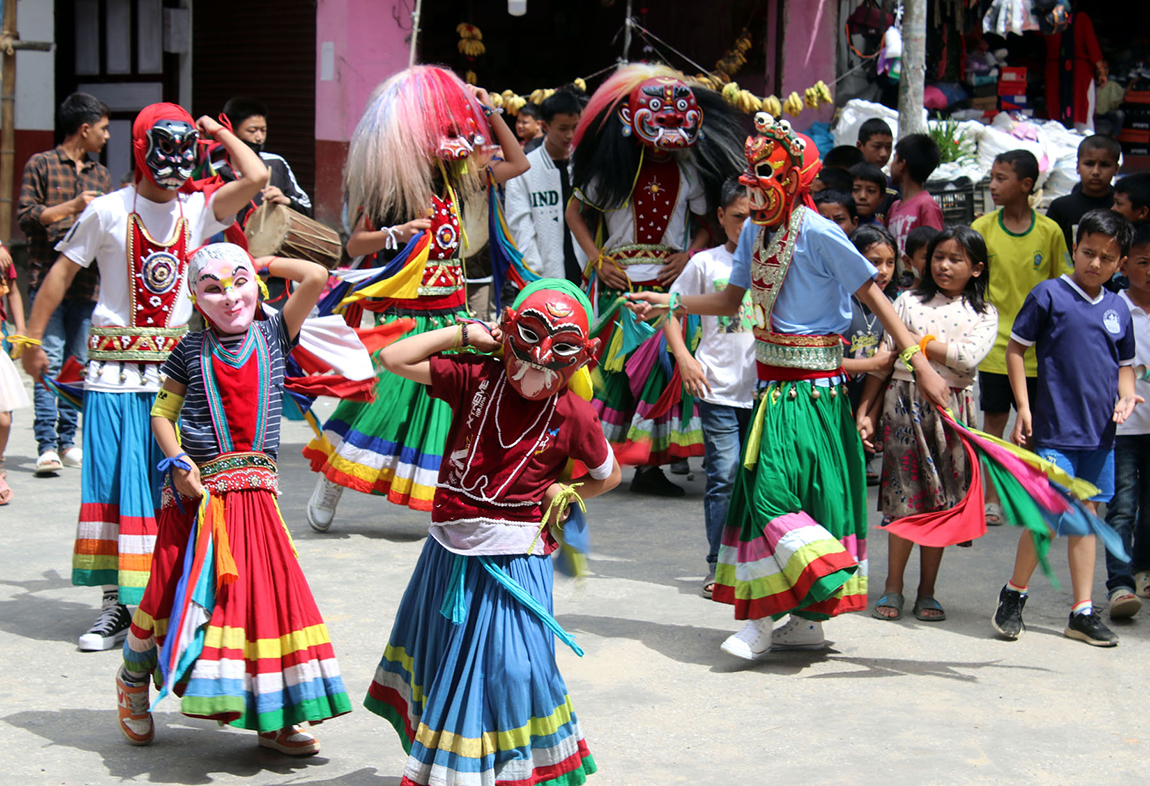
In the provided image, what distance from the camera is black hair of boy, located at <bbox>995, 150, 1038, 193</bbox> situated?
6602 millimetres

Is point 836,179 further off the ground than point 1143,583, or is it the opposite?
point 836,179

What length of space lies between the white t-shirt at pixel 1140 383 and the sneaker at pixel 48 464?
575cm

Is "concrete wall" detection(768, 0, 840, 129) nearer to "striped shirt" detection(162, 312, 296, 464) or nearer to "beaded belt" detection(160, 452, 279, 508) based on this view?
"striped shirt" detection(162, 312, 296, 464)

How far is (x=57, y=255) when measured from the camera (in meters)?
7.53

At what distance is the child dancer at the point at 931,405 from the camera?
5.22 meters

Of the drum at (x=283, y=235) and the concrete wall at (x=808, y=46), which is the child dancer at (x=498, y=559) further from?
the concrete wall at (x=808, y=46)

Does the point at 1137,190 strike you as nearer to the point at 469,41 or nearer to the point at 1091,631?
the point at 1091,631

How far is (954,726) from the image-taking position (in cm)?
410

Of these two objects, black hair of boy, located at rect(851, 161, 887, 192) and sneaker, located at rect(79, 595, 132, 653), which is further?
black hair of boy, located at rect(851, 161, 887, 192)

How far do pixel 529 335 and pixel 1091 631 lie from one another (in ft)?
9.56

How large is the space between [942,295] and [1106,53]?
9.49m

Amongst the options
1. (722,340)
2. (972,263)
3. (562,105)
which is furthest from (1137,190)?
(562,105)

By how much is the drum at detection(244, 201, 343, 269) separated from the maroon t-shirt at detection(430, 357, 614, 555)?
3675 mm

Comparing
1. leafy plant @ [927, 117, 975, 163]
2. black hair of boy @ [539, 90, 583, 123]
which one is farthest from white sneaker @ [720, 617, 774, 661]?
leafy plant @ [927, 117, 975, 163]
